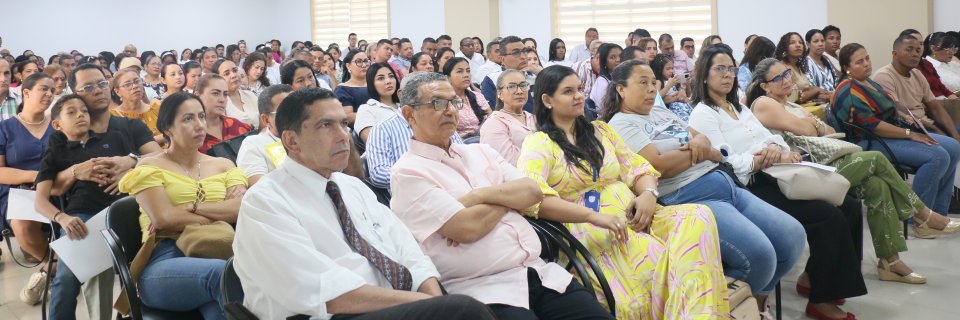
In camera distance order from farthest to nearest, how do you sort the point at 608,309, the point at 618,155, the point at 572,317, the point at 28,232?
the point at 28,232 → the point at 618,155 → the point at 608,309 → the point at 572,317

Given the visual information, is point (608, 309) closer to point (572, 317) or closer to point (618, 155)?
point (572, 317)

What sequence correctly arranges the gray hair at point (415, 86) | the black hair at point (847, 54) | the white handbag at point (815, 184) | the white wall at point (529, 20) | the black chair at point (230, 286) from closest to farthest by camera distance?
the black chair at point (230, 286) < the gray hair at point (415, 86) < the white handbag at point (815, 184) < the black hair at point (847, 54) < the white wall at point (529, 20)

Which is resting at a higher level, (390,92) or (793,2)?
(793,2)

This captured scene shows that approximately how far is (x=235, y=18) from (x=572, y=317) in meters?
15.6

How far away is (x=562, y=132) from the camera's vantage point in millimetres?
2842

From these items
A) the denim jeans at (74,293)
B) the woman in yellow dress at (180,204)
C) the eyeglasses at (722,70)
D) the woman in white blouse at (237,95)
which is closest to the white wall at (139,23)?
the woman in white blouse at (237,95)

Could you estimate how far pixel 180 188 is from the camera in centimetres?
258

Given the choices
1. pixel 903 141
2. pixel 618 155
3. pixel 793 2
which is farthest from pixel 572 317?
pixel 793 2

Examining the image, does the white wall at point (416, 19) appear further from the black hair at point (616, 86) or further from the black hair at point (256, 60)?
the black hair at point (616, 86)

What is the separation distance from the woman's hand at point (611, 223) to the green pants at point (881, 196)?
178 centimetres

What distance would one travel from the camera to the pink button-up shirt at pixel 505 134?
11.2ft

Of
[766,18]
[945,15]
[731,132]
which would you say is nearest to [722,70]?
[731,132]

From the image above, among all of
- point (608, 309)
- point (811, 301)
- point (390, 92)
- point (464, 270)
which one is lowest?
point (811, 301)

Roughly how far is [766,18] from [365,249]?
9.28 meters
